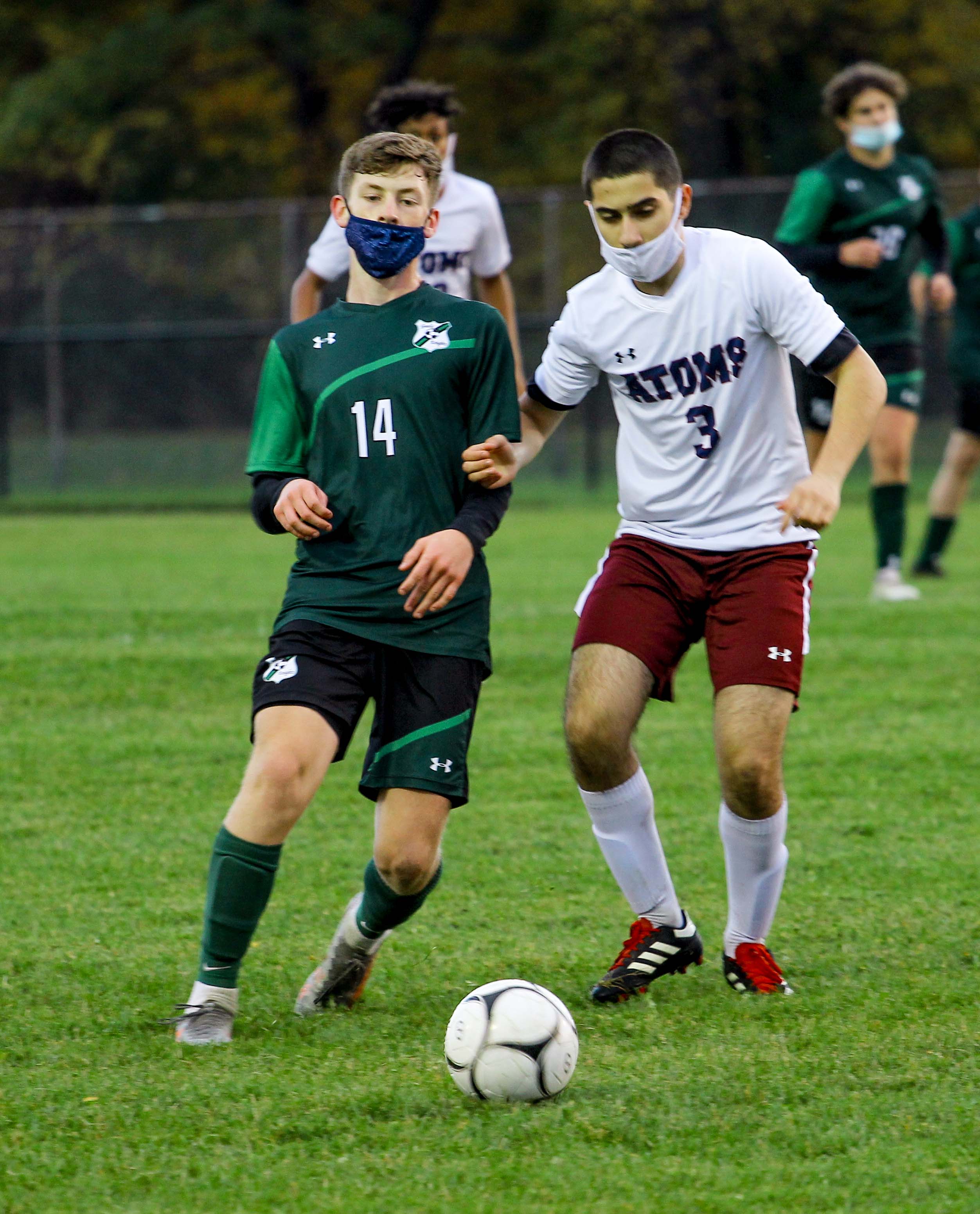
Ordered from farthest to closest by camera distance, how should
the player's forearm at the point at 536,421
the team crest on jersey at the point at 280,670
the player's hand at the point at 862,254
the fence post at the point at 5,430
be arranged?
the fence post at the point at 5,430, the player's hand at the point at 862,254, the player's forearm at the point at 536,421, the team crest on jersey at the point at 280,670

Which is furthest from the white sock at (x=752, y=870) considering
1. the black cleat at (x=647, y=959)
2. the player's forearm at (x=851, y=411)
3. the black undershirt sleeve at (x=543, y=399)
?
the black undershirt sleeve at (x=543, y=399)

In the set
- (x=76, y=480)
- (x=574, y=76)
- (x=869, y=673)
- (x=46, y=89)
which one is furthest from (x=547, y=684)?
(x=46, y=89)

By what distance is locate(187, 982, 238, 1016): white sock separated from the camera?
3.72 meters

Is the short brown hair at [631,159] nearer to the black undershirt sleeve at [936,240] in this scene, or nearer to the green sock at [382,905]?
the green sock at [382,905]

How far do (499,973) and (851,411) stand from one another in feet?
5.09

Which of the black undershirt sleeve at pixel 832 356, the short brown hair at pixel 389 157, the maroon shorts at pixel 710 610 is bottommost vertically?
the maroon shorts at pixel 710 610

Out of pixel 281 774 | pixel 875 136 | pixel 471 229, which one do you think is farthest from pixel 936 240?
pixel 281 774

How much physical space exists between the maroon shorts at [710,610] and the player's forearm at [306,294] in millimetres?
3428

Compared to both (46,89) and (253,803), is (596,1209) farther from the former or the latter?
(46,89)

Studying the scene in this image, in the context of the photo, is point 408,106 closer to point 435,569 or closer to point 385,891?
point 435,569

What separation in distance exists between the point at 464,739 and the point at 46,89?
30.1 metres

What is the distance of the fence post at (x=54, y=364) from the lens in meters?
19.9

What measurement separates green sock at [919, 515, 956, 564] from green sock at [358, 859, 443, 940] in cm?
721

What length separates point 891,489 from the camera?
9.63m
